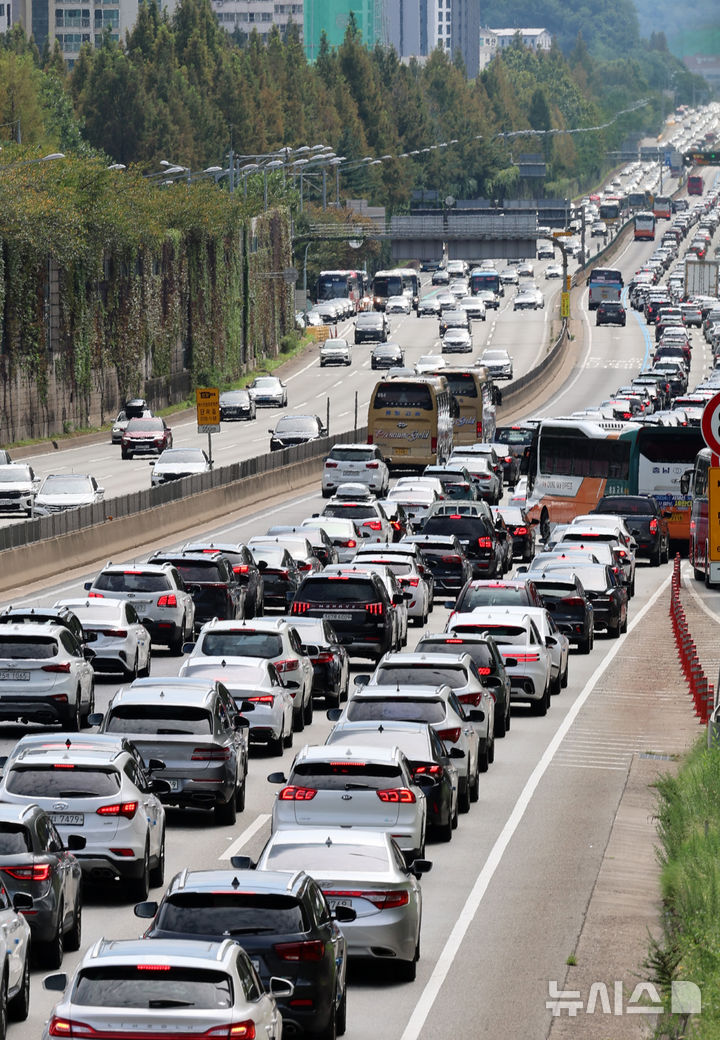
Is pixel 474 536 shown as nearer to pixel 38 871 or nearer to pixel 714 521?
pixel 714 521

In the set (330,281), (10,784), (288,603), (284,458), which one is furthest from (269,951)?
(330,281)

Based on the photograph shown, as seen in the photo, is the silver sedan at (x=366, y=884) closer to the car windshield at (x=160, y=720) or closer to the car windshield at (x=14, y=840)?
the car windshield at (x=14, y=840)

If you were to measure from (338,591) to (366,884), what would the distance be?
784 inches

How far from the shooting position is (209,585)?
1548 inches

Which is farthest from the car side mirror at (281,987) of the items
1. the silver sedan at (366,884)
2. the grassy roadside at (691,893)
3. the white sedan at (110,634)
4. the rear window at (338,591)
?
the rear window at (338,591)

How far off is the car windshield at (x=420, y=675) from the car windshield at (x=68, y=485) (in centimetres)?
3147

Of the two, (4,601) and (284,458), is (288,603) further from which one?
(284,458)

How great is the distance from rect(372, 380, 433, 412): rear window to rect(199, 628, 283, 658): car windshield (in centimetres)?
4500

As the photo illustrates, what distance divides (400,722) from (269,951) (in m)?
8.13

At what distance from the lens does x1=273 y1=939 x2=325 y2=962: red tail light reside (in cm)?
1445

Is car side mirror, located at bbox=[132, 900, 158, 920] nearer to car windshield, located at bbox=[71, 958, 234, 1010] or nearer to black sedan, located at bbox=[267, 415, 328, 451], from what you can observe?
car windshield, located at bbox=[71, 958, 234, 1010]

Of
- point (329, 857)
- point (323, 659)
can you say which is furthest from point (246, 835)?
point (323, 659)

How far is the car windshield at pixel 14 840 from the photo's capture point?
16.7m

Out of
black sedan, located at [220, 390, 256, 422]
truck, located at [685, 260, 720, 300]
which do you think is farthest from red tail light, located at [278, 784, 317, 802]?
truck, located at [685, 260, 720, 300]
